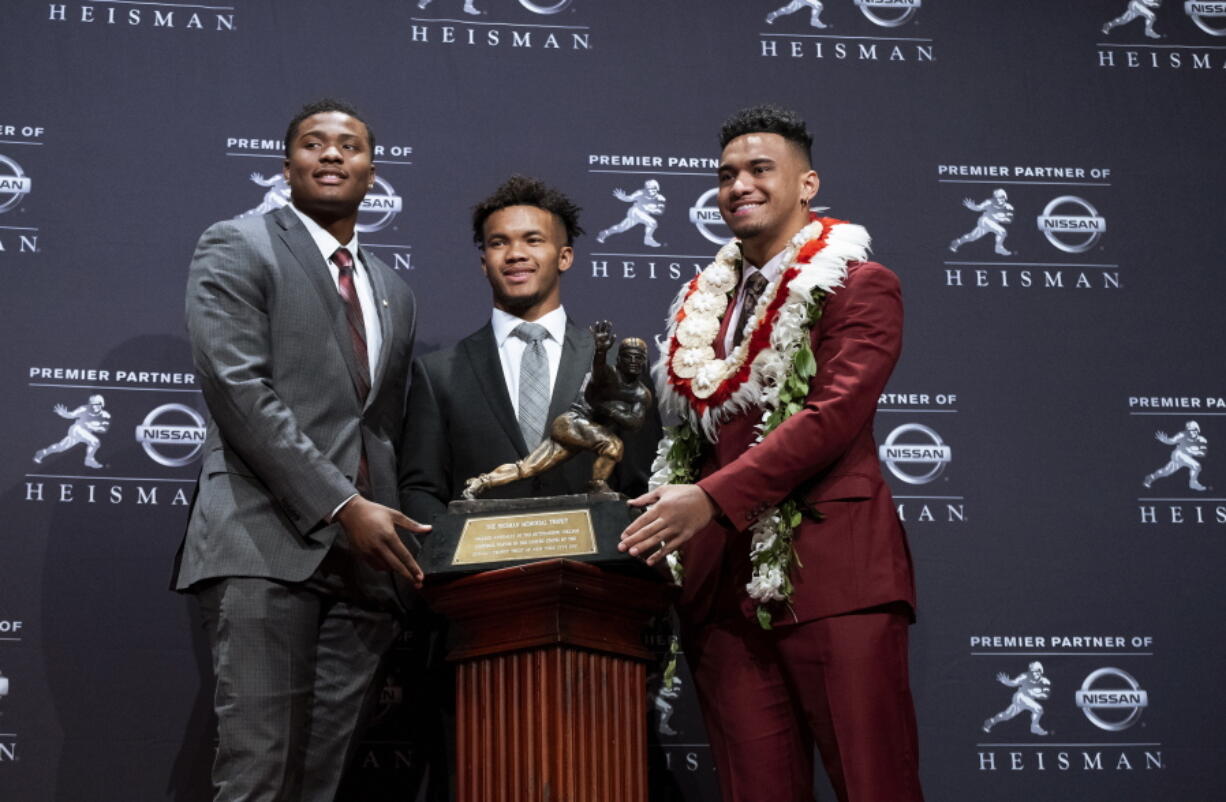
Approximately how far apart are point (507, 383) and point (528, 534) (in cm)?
74

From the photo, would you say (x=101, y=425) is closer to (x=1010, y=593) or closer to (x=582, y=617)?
(x=582, y=617)

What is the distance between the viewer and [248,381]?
8.97 feet

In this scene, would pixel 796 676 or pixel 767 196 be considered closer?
pixel 796 676

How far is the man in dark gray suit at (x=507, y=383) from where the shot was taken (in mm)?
3141

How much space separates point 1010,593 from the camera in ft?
12.7

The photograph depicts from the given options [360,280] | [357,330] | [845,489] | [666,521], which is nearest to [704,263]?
[360,280]

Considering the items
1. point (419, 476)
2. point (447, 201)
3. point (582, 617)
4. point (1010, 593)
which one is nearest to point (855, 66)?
point (447, 201)

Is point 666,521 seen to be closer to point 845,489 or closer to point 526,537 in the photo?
point 526,537

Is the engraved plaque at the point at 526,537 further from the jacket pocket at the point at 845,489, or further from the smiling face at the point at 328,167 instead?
the smiling face at the point at 328,167

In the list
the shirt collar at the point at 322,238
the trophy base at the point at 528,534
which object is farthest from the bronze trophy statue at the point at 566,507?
the shirt collar at the point at 322,238

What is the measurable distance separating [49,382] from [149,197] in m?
0.61

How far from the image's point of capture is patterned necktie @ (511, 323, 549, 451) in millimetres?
3189

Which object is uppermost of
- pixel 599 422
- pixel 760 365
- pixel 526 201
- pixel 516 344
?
pixel 526 201

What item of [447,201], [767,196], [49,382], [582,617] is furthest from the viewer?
[447,201]
